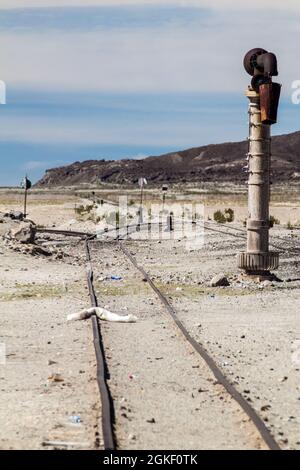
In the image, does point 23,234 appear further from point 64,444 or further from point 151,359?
point 64,444

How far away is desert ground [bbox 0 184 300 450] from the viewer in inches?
302

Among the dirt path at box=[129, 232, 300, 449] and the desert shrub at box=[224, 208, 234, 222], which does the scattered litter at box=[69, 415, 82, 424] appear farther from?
the desert shrub at box=[224, 208, 234, 222]

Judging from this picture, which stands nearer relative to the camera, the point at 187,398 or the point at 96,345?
the point at 187,398

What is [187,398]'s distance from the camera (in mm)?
8797

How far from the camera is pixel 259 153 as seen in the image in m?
18.5

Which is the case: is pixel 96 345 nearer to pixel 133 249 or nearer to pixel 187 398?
pixel 187 398

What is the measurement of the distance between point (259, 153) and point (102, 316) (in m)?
6.19

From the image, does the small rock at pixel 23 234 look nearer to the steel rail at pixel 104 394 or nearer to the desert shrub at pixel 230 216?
the steel rail at pixel 104 394

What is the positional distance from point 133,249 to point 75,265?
264 inches

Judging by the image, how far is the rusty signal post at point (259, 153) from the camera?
59.2 ft

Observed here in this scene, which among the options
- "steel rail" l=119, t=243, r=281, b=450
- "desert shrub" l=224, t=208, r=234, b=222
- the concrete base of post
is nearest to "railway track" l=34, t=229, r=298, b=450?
"steel rail" l=119, t=243, r=281, b=450

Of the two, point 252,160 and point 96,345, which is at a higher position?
point 252,160
